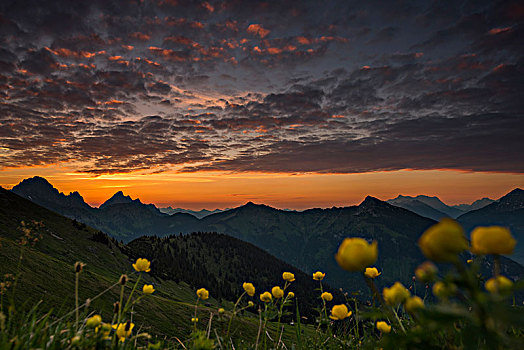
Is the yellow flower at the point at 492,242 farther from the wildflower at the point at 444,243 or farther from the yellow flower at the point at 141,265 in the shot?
the yellow flower at the point at 141,265

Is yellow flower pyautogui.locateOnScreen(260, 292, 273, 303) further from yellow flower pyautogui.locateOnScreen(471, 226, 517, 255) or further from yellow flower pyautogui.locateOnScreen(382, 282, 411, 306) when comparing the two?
yellow flower pyautogui.locateOnScreen(471, 226, 517, 255)

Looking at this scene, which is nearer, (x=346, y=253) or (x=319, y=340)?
(x=346, y=253)

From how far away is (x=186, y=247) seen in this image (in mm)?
168625

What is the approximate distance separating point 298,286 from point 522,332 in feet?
594

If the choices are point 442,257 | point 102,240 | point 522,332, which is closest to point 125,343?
point 442,257

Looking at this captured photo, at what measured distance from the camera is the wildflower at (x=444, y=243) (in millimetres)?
1267

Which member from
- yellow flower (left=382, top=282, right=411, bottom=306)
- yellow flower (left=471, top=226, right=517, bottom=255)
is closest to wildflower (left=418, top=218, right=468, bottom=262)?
yellow flower (left=471, top=226, right=517, bottom=255)

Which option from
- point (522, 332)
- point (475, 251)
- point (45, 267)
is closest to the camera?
point (475, 251)

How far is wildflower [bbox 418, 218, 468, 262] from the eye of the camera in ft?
4.16

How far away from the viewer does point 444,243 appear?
1290 mm

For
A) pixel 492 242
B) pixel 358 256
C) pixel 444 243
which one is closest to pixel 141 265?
pixel 358 256

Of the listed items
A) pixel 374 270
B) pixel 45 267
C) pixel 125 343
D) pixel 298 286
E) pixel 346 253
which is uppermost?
pixel 346 253

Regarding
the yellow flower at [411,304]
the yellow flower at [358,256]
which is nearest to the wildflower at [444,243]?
the yellow flower at [358,256]

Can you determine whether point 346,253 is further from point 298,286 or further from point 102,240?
point 298,286
